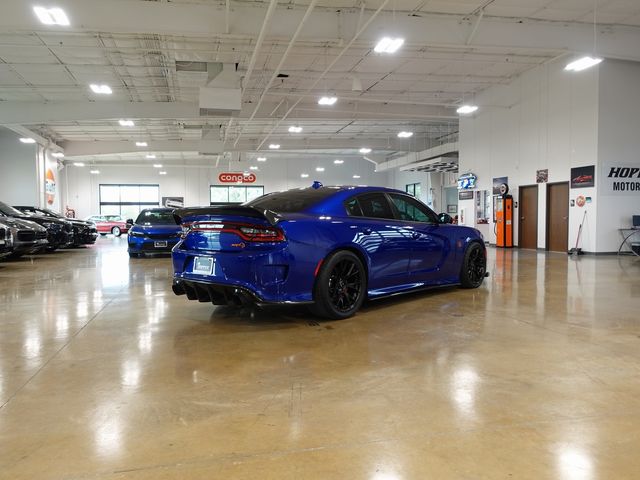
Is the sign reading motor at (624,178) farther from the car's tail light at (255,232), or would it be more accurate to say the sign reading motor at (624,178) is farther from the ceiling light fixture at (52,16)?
the ceiling light fixture at (52,16)

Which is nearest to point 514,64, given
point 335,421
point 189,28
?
point 189,28

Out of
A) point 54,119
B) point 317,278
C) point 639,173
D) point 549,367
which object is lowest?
point 549,367

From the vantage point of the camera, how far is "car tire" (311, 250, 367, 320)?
4.02 m

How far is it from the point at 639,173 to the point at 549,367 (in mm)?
11541

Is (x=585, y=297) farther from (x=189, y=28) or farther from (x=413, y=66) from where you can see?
(x=413, y=66)

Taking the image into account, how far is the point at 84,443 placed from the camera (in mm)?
1972

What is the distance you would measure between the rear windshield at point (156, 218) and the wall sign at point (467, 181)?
426 inches

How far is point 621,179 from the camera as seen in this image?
1180cm

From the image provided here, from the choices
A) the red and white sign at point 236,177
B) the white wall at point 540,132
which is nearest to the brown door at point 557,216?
the white wall at point 540,132

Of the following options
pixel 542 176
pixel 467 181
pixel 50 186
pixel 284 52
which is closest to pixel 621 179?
pixel 542 176

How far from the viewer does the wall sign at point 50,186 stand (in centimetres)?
2236

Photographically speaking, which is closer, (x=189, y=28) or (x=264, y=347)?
(x=264, y=347)

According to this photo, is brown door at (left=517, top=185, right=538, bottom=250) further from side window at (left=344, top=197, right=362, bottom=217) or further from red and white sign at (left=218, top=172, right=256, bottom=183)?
red and white sign at (left=218, top=172, right=256, bottom=183)

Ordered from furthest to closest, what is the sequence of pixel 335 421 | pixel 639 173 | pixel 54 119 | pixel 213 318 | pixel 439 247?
pixel 54 119, pixel 639 173, pixel 439 247, pixel 213 318, pixel 335 421
